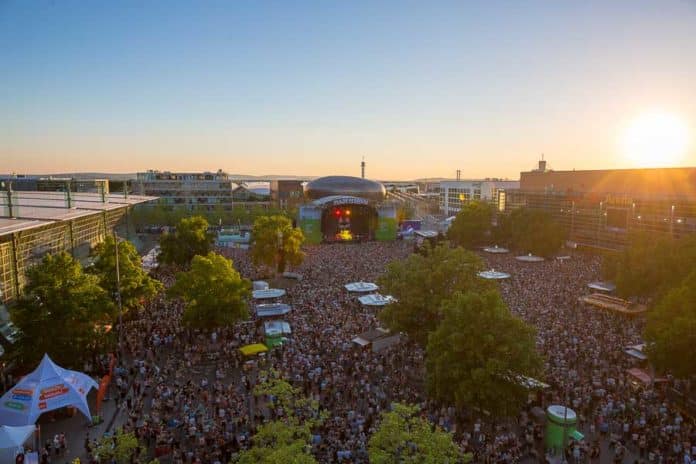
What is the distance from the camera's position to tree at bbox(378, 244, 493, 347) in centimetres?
2022

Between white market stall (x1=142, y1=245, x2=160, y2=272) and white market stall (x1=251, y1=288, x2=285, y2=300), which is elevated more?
white market stall (x1=142, y1=245, x2=160, y2=272)

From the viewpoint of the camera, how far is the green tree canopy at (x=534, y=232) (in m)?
46.1

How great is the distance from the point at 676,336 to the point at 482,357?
7.69 m

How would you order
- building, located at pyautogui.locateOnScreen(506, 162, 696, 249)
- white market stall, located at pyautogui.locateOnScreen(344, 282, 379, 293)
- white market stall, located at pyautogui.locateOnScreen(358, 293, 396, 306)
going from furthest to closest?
building, located at pyautogui.locateOnScreen(506, 162, 696, 249) < white market stall, located at pyautogui.locateOnScreen(344, 282, 379, 293) < white market stall, located at pyautogui.locateOnScreen(358, 293, 396, 306)

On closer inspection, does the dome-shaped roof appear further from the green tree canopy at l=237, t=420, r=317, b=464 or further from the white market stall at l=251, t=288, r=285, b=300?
the green tree canopy at l=237, t=420, r=317, b=464

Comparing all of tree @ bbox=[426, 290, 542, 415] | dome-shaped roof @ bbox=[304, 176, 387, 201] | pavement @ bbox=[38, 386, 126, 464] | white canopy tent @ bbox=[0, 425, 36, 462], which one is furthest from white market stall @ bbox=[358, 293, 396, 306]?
dome-shaped roof @ bbox=[304, 176, 387, 201]

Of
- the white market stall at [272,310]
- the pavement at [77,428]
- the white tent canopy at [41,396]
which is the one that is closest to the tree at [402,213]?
the white market stall at [272,310]

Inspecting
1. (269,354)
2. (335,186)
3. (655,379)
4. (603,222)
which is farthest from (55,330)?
(335,186)

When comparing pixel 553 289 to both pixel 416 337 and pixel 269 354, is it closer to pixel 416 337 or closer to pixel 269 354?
pixel 416 337

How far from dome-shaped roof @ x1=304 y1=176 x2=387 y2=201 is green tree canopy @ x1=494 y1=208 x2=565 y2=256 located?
43.7 metres

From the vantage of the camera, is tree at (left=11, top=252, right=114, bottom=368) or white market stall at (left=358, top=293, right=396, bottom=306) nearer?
tree at (left=11, top=252, right=114, bottom=368)

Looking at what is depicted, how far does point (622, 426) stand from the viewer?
47.8 ft

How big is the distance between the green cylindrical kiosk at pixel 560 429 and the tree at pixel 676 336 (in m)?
5.60

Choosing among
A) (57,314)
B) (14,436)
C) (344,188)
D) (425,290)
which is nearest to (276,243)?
(425,290)
